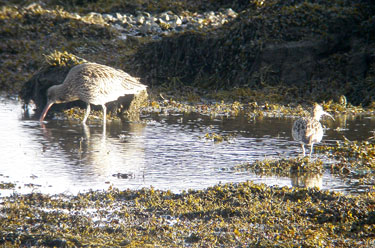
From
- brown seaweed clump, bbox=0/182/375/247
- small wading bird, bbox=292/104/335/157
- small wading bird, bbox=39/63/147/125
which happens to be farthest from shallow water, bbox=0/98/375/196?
brown seaweed clump, bbox=0/182/375/247

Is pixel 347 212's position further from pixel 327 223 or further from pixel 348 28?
pixel 348 28

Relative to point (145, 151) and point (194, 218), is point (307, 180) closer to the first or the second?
point (194, 218)

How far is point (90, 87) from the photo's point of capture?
15367 millimetres

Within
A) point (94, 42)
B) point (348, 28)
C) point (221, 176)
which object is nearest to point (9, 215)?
point (221, 176)

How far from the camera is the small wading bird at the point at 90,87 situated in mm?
15422

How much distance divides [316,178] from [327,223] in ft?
8.54

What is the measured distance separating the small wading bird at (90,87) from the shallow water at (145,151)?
60cm

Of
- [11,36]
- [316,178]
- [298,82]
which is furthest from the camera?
[11,36]

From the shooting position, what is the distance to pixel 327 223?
24.2 feet

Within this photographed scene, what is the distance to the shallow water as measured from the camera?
9.62m

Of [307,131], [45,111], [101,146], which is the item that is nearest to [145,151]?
[101,146]

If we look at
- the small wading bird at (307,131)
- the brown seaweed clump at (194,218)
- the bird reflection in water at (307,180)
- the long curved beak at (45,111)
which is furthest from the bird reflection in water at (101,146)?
the small wading bird at (307,131)

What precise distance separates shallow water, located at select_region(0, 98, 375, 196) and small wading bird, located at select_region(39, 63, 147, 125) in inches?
23.8

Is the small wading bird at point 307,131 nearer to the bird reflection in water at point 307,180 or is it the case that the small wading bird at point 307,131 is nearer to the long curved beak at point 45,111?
the bird reflection in water at point 307,180
